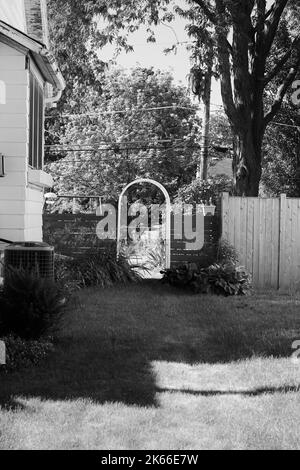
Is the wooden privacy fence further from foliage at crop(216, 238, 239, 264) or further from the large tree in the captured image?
the large tree

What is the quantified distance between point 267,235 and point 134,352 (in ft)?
21.1

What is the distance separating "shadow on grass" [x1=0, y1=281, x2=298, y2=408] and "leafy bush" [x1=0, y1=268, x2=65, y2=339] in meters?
0.36

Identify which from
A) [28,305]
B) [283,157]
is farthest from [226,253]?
[283,157]

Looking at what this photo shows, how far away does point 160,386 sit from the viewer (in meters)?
5.37

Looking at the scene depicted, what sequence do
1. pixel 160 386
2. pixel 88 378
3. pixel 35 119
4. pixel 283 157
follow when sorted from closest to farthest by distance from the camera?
pixel 160 386 < pixel 88 378 < pixel 35 119 < pixel 283 157

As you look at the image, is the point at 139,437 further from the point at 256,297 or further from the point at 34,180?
the point at 256,297

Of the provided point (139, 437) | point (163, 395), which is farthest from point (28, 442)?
point (163, 395)

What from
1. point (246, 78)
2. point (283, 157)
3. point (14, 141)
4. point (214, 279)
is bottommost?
point (214, 279)

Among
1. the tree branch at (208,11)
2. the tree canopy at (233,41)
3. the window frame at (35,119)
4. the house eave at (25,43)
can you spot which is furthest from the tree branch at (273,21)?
the house eave at (25,43)

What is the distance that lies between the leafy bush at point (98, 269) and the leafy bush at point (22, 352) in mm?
5269

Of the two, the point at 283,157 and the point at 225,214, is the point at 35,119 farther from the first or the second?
the point at 283,157

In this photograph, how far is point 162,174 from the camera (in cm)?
3466

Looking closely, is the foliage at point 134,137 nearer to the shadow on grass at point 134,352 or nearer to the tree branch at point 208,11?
the tree branch at point 208,11

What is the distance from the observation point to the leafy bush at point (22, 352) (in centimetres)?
581
